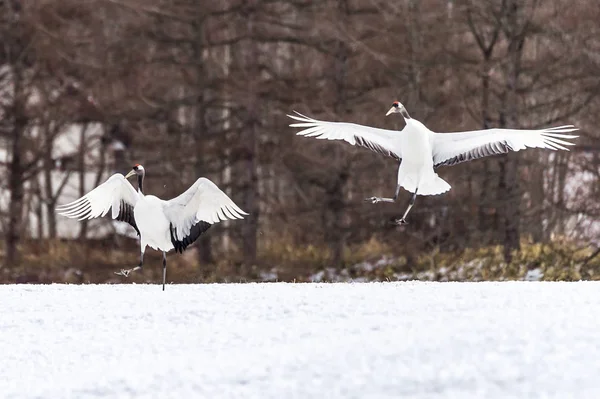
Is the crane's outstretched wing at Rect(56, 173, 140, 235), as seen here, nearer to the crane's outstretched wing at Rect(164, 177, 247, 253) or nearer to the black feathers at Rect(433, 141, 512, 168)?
the crane's outstretched wing at Rect(164, 177, 247, 253)

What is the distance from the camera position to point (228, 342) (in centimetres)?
1003

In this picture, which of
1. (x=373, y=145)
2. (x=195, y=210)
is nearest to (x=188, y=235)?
(x=195, y=210)

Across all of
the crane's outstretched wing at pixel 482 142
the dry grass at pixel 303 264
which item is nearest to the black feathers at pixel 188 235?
the crane's outstretched wing at pixel 482 142

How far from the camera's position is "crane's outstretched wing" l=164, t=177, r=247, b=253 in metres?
12.2

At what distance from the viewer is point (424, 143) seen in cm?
1258

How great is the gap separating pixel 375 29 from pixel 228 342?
13045 mm

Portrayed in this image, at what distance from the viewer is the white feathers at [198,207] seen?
40.1 ft

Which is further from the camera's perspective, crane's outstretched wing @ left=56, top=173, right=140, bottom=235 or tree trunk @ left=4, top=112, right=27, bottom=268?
tree trunk @ left=4, top=112, right=27, bottom=268

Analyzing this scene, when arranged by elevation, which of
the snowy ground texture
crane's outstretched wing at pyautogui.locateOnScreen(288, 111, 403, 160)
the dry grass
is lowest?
the snowy ground texture

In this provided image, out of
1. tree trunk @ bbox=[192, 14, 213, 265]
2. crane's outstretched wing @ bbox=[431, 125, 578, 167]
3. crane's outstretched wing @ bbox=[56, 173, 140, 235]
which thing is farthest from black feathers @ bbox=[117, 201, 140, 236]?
tree trunk @ bbox=[192, 14, 213, 265]

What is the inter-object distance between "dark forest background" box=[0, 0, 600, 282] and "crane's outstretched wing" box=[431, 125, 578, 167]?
828 centimetres

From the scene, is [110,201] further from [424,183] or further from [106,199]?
[424,183]

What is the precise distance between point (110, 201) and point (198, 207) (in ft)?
3.42

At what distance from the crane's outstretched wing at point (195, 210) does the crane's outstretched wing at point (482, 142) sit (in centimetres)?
246
